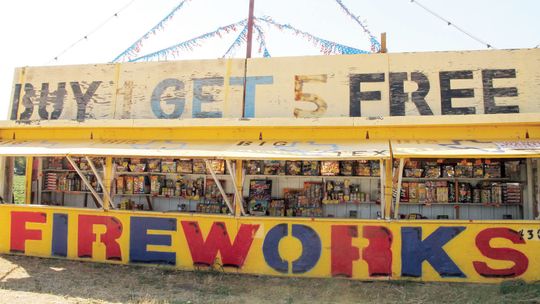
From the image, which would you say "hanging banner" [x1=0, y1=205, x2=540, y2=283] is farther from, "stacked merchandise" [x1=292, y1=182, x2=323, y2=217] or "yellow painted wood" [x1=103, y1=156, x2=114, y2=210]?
"stacked merchandise" [x1=292, y1=182, x2=323, y2=217]

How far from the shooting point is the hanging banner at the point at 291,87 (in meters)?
8.18

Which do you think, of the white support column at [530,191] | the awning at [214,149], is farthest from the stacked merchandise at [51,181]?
the white support column at [530,191]

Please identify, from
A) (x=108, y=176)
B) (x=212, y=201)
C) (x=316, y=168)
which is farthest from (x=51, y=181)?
(x=316, y=168)

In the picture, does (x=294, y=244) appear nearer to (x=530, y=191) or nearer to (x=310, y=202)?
(x=310, y=202)

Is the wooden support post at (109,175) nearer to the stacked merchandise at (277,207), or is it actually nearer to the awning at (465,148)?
the stacked merchandise at (277,207)

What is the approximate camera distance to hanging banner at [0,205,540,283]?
23.8ft

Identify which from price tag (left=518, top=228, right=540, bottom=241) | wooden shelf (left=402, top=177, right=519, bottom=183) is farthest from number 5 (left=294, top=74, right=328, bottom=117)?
price tag (left=518, top=228, right=540, bottom=241)

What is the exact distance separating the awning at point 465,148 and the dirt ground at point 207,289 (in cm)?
207

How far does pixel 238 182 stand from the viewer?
26.6ft

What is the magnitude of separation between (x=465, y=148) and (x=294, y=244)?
10.7ft

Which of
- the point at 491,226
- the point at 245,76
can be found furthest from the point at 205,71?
the point at 491,226

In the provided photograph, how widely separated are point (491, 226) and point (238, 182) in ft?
14.4

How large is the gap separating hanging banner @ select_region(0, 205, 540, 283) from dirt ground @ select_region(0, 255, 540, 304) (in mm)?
224

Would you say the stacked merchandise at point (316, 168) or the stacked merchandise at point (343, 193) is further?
the stacked merchandise at point (343, 193)
